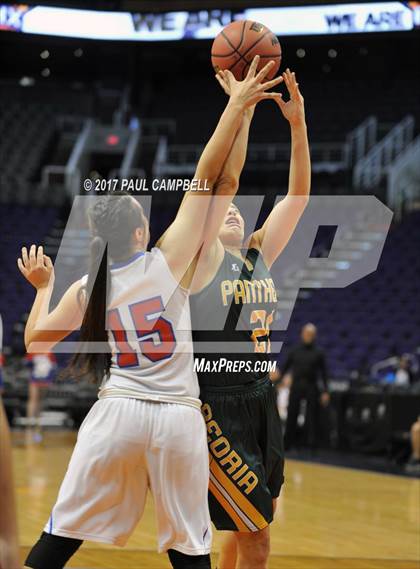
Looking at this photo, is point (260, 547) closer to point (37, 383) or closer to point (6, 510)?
point (6, 510)

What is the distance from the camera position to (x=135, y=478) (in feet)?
9.73

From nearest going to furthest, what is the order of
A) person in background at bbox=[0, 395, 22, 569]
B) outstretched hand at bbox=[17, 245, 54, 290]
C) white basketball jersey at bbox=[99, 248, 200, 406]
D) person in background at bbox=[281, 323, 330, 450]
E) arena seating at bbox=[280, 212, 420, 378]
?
person in background at bbox=[0, 395, 22, 569]
white basketball jersey at bbox=[99, 248, 200, 406]
outstretched hand at bbox=[17, 245, 54, 290]
person in background at bbox=[281, 323, 330, 450]
arena seating at bbox=[280, 212, 420, 378]

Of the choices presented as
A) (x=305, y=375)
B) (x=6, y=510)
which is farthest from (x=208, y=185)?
(x=305, y=375)

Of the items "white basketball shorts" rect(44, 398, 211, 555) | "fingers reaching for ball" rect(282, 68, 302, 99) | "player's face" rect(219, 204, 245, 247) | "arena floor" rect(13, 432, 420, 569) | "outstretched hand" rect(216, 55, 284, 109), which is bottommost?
"arena floor" rect(13, 432, 420, 569)

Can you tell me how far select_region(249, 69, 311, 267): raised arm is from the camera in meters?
3.73

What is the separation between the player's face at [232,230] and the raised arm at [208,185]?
24.1 inches

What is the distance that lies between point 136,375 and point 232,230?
102 centimetres

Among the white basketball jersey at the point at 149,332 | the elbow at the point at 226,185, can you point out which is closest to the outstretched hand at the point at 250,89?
the elbow at the point at 226,185

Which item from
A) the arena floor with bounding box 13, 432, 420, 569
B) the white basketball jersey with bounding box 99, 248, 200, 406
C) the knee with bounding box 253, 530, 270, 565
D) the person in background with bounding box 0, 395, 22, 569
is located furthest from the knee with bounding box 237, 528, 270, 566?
the person in background with bounding box 0, 395, 22, 569

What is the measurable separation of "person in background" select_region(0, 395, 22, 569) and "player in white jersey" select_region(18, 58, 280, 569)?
1.34 metres

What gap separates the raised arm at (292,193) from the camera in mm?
3734

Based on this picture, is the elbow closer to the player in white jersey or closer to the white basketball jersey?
the player in white jersey

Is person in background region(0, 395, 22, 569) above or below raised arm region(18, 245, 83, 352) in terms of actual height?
below

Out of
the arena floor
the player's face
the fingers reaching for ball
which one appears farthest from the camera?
the arena floor
